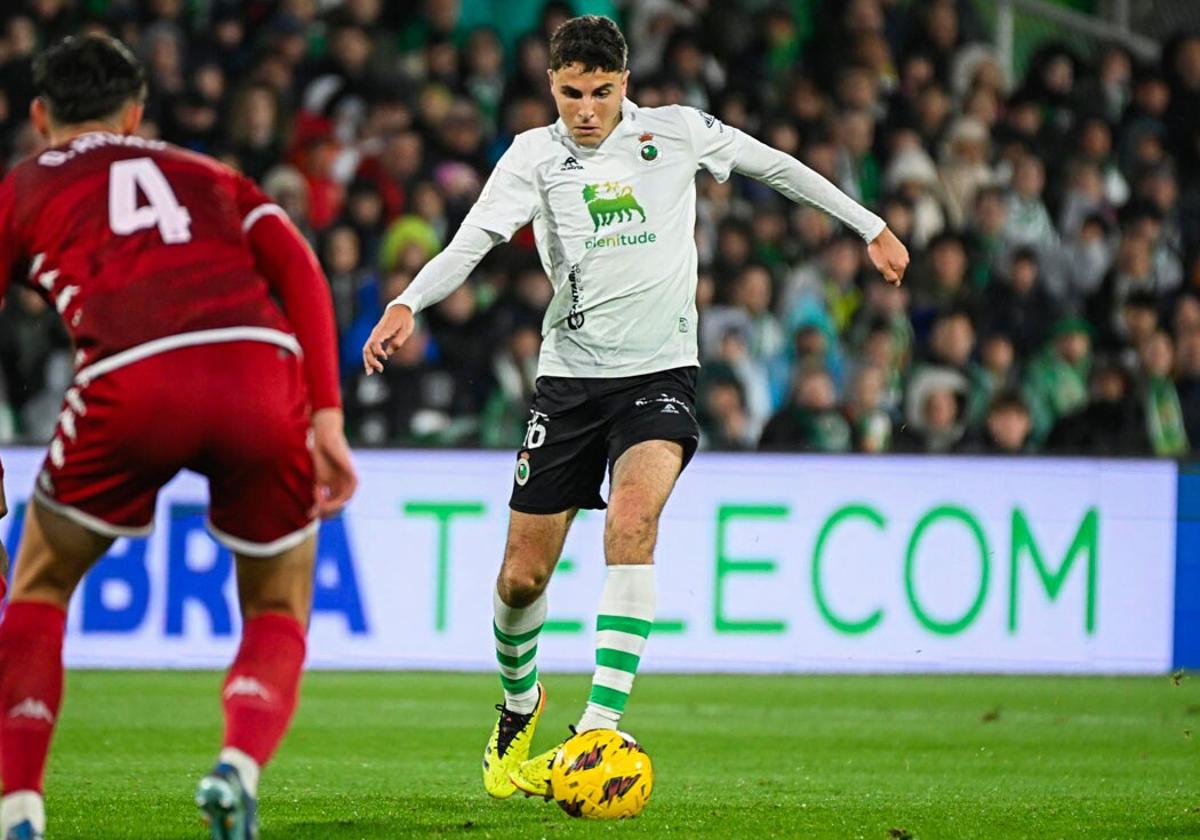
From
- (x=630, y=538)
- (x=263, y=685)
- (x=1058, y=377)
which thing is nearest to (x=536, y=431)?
(x=630, y=538)

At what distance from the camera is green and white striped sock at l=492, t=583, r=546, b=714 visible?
680 centimetres

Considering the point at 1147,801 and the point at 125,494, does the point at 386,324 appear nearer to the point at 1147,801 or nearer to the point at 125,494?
the point at 125,494

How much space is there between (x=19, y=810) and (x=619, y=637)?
89.3 inches

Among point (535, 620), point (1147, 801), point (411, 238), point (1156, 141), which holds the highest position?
point (1156, 141)

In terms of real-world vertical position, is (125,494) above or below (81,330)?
below

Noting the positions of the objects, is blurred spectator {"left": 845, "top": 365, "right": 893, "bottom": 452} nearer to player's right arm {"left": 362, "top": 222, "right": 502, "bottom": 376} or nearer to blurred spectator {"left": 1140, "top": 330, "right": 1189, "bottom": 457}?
blurred spectator {"left": 1140, "top": 330, "right": 1189, "bottom": 457}

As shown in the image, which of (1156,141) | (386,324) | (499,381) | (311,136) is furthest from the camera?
(1156,141)

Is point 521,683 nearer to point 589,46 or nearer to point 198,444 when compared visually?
point 589,46

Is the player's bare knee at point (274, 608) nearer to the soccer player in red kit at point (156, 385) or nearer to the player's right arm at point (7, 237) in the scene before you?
the soccer player in red kit at point (156, 385)

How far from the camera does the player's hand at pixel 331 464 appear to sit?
4.61 m

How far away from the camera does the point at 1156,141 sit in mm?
15633

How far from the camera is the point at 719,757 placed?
8.13 m

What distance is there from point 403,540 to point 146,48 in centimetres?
440

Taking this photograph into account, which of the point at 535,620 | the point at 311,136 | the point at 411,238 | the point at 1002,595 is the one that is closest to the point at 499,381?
the point at 411,238
